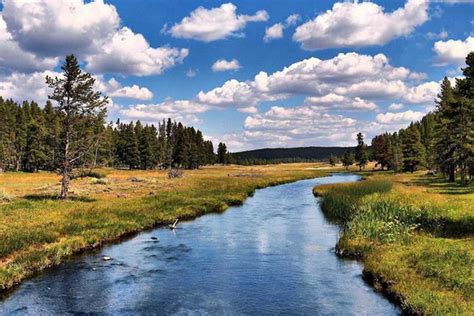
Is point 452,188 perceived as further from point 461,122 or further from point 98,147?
point 98,147

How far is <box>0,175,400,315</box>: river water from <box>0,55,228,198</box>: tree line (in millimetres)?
15312

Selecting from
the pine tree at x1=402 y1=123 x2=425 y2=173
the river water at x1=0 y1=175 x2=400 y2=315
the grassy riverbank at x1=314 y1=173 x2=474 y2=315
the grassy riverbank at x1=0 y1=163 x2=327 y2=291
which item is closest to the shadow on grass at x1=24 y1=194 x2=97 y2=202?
the grassy riverbank at x1=0 y1=163 x2=327 y2=291

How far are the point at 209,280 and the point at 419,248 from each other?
37.7 ft

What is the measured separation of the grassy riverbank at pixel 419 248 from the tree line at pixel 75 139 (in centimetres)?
2615

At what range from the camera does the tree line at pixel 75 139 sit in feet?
148

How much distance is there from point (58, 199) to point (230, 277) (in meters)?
27.9

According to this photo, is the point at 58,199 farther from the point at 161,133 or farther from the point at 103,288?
the point at 161,133

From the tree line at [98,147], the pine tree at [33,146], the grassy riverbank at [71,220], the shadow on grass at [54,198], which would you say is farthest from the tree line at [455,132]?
the pine tree at [33,146]

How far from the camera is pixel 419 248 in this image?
2462 cm

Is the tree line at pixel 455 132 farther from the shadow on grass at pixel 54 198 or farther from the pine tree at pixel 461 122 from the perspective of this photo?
the shadow on grass at pixel 54 198

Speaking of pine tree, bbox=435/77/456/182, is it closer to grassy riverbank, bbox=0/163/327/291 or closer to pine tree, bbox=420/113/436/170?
pine tree, bbox=420/113/436/170

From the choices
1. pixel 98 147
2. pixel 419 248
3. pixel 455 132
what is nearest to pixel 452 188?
pixel 455 132

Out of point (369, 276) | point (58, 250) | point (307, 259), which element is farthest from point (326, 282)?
point (58, 250)

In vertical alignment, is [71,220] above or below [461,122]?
below
